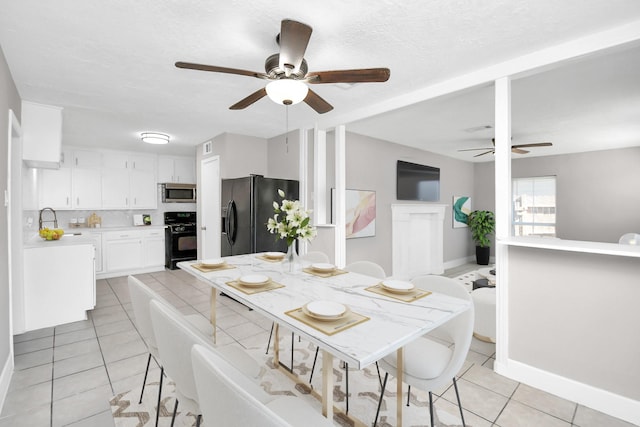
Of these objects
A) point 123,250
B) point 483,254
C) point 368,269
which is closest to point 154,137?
point 123,250

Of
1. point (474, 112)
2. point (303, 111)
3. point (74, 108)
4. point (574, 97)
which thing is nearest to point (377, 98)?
point (303, 111)

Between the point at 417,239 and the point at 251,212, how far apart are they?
3.37 meters

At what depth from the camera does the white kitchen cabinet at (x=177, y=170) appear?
612cm

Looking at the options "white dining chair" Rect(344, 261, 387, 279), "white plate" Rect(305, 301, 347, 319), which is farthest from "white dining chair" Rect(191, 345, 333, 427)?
"white dining chair" Rect(344, 261, 387, 279)

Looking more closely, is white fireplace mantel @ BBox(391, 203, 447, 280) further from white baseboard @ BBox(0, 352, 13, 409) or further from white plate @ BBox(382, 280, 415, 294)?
white baseboard @ BBox(0, 352, 13, 409)

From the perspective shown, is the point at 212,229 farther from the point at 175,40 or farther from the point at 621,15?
the point at 621,15

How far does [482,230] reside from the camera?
21.7 ft

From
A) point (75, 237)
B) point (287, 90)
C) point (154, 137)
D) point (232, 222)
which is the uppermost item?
point (154, 137)

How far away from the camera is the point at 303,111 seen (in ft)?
11.4

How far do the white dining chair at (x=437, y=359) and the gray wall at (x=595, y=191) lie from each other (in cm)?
594

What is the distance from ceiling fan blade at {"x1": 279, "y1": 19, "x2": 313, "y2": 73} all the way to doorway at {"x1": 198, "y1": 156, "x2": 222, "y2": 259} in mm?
3367

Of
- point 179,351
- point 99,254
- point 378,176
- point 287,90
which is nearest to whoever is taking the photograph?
point 179,351

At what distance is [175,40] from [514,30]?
2.22 metres

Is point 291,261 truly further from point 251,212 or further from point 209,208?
point 209,208
